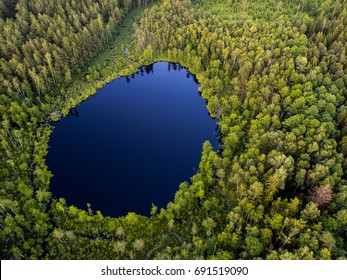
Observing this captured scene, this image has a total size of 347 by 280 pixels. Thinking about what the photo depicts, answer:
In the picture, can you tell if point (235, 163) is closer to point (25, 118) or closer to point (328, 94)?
point (328, 94)

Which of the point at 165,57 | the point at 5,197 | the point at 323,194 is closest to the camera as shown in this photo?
the point at 323,194

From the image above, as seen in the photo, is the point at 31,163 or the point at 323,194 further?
the point at 31,163

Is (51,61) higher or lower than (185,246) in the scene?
higher

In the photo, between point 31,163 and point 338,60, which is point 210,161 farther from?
point 338,60

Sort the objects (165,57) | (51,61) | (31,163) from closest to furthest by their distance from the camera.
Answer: (31,163) < (51,61) < (165,57)

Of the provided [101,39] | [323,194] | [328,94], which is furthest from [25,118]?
[328,94]

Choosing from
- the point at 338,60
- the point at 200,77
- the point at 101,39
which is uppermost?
the point at 101,39
